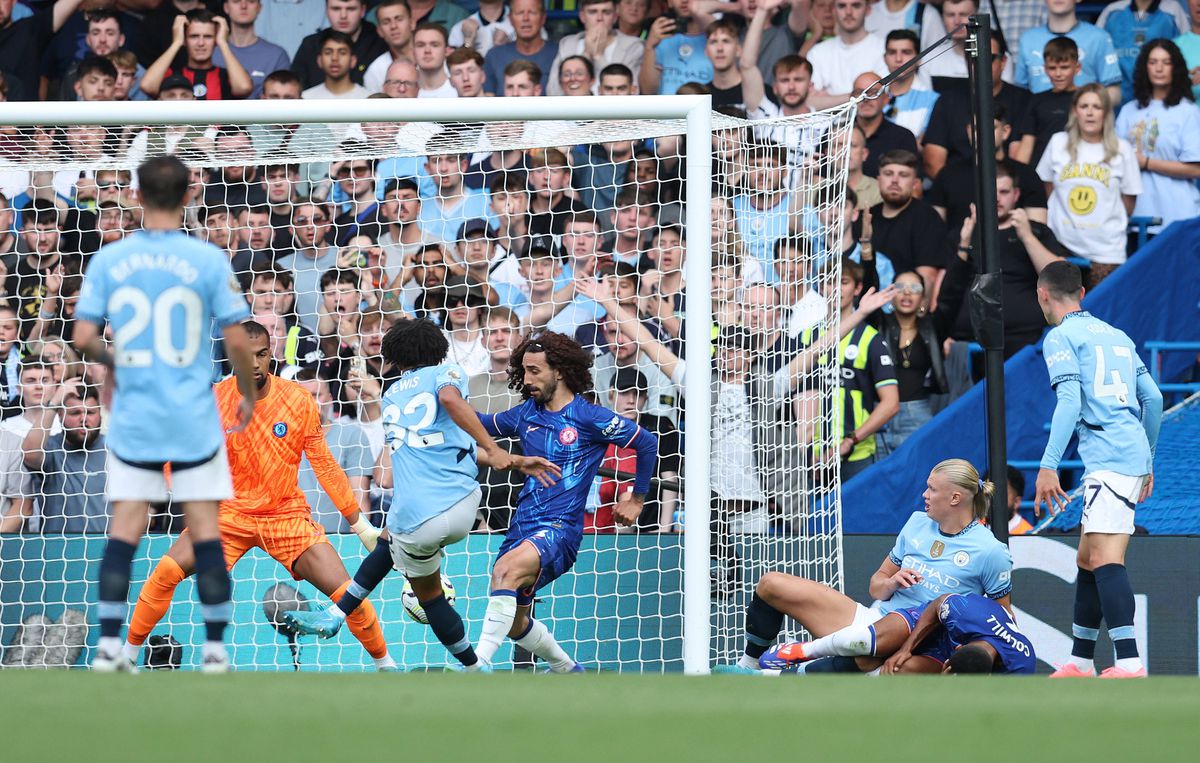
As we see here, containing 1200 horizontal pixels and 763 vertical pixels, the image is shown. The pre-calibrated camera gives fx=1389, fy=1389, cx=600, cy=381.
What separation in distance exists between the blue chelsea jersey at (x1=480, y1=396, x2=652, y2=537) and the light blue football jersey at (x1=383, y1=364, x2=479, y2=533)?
340mm

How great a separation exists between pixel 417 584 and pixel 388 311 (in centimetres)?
244

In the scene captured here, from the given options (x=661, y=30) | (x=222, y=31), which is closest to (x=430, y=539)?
(x=661, y=30)

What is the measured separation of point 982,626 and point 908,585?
48 centimetres

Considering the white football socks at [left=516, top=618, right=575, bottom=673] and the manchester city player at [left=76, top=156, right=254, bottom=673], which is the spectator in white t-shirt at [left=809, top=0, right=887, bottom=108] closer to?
the white football socks at [left=516, top=618, right=575, bottom=673]

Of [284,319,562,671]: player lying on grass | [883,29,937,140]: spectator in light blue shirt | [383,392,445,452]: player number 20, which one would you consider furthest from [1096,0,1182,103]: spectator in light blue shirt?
[383,392,445,452]: player number 20

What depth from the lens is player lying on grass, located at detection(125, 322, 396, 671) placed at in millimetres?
7070

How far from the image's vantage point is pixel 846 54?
10125mm

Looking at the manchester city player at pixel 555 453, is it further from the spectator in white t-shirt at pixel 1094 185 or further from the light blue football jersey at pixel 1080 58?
the light blue football jersey at pixel 1080 58

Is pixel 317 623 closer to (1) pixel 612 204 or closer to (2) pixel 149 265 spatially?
(2) pixel 149 265

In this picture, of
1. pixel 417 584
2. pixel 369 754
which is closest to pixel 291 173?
pixel 417 584

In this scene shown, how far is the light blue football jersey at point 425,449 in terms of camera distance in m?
6.45

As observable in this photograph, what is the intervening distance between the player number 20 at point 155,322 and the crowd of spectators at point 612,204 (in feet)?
10.6

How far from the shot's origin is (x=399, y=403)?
6.56m

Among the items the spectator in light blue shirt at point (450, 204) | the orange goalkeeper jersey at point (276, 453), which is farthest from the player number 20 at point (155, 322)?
the spectator in light blue shirt at point (450, 204)
